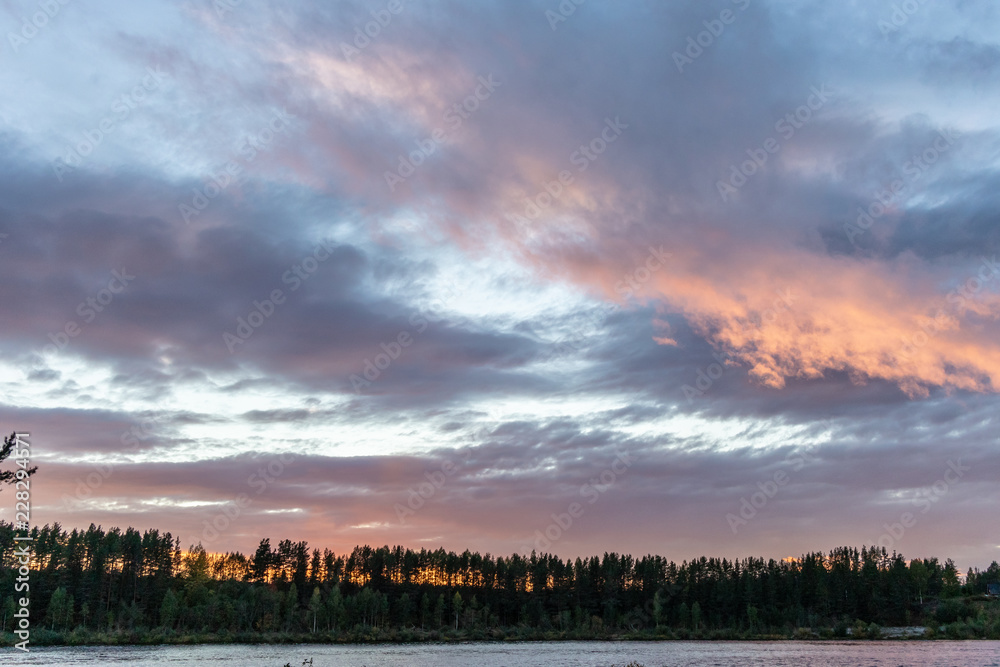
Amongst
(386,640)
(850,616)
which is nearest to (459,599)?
(386,640)

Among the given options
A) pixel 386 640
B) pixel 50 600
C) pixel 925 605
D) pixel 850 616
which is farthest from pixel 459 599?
pixel 925 605

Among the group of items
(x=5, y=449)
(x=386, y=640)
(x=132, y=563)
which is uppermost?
(x=5, y=449)

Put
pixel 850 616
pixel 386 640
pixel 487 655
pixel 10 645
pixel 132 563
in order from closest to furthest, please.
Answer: pixel 487 655
pixel 10 645
pixel 386 640
pixel 132 563
pixel 850 616

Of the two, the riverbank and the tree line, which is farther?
the tree line

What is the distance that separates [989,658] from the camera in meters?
81.1

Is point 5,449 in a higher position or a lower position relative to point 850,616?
higher

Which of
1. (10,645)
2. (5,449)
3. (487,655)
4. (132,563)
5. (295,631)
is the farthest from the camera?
(132,563)

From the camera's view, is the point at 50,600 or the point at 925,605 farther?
the point at 925,605

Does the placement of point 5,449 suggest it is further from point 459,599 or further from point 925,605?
point 925,605

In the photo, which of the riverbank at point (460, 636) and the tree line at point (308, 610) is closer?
the riverbank at point (460, 636)

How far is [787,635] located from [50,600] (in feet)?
505

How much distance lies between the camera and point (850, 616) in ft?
628

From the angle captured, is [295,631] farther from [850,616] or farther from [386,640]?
[850,616]

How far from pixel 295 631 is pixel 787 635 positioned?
349 ft
